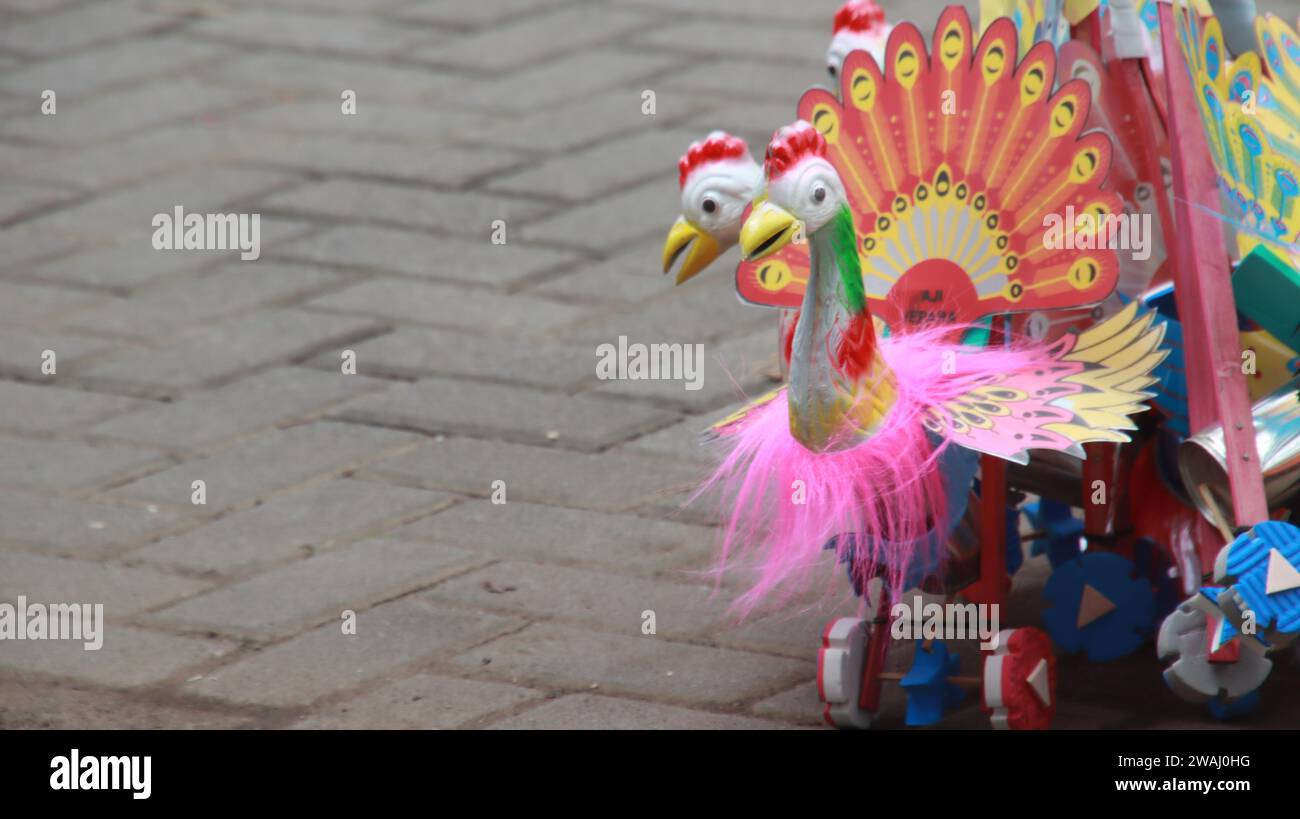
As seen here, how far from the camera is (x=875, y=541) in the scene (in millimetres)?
2416

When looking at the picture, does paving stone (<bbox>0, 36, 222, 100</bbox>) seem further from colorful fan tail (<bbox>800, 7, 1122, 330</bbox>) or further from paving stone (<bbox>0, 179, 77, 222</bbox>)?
colorful fan tail (<bbox>800, 7, 1122, 330</bbox>)

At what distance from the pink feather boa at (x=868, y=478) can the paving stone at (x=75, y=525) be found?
3.74 ft

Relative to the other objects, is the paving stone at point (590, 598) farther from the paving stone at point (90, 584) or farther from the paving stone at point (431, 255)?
the paving stone at point (431, 255)

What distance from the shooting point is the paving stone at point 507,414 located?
3.57 m

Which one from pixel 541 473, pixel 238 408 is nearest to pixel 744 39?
pixel 238 408

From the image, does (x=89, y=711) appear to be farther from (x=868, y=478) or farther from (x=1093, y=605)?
(x=1093, y=605)

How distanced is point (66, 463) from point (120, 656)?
724mm

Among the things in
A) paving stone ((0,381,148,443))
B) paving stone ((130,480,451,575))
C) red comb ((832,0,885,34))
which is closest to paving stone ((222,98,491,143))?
paving stone ((0,381,148,443))

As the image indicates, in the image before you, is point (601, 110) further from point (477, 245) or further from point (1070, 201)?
point (1070, 201)

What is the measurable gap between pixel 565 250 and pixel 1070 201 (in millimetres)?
2030

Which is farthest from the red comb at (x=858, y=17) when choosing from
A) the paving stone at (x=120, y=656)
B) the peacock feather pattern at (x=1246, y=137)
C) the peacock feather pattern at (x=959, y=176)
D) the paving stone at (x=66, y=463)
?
the paving stone at (x=66, y=463)

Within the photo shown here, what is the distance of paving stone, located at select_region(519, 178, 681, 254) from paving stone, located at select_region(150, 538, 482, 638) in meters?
1.33

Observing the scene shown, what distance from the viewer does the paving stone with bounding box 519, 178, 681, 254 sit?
4414 mm
